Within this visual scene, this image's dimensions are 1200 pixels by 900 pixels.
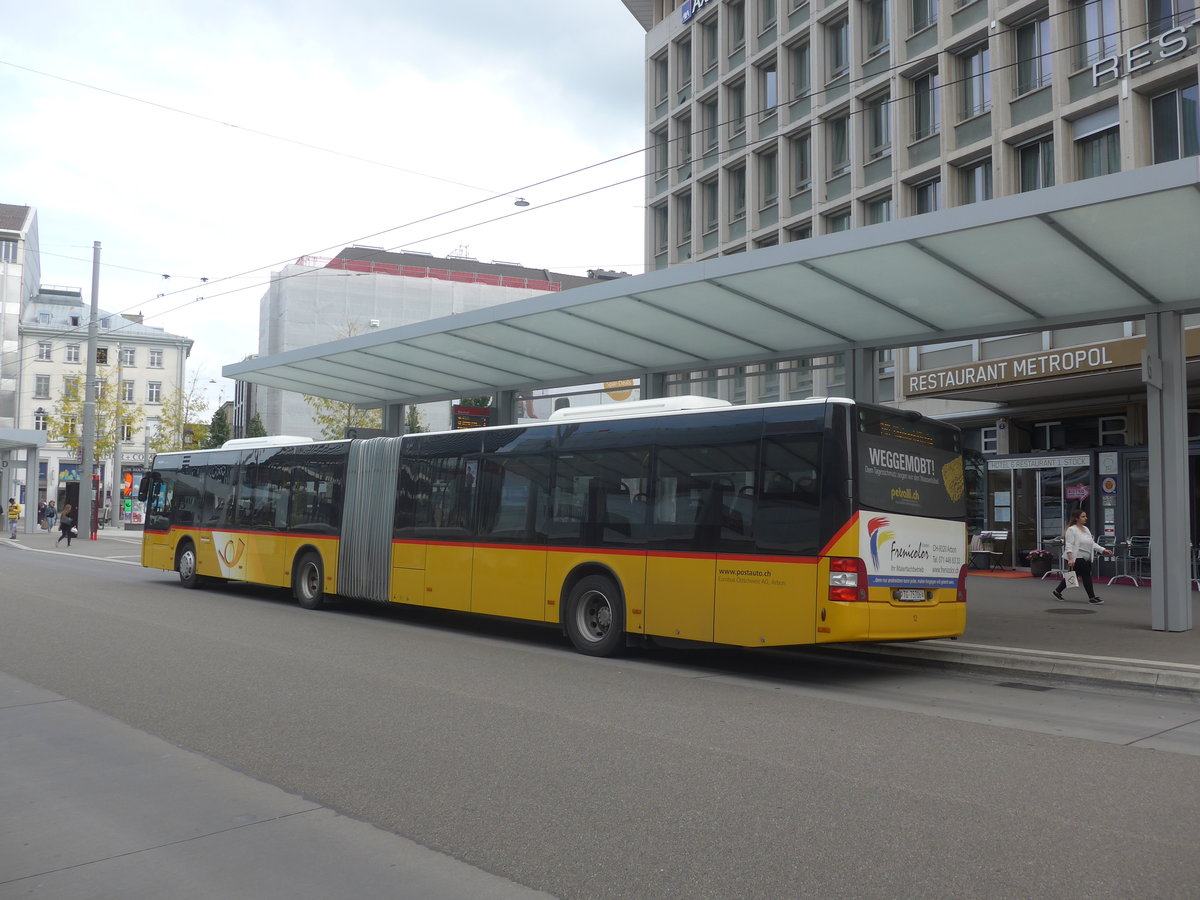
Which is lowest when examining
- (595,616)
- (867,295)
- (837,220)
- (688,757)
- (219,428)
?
(688,757)

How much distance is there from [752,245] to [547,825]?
32046 millimetres

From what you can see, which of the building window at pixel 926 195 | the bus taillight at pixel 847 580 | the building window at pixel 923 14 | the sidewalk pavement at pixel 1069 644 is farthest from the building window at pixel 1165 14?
the bus taillight at pixel 847 580

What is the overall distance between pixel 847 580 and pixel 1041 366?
14658mm

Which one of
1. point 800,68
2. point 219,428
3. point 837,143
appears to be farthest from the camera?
point 219,428

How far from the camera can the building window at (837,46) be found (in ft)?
104

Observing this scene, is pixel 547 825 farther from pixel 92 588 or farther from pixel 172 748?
pixel 92 588

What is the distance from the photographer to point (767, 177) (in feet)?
116

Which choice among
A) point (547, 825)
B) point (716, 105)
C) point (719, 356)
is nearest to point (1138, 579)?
point (719, 356)

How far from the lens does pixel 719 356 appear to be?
17.3m

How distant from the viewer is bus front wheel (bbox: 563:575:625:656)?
1159cm

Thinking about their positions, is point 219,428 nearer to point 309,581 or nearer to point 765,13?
point 765,13

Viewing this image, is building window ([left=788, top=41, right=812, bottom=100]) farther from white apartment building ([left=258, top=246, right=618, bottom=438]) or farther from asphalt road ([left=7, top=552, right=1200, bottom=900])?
asphalt road ([left=7, top=552, right=1200, bottom=900])

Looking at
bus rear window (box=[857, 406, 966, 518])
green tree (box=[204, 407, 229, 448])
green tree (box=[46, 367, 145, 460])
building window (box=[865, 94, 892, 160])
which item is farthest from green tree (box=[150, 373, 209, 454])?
bus rear window (box=[857, 406, 966, 518])

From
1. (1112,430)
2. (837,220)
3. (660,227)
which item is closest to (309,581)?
(1112,430)
